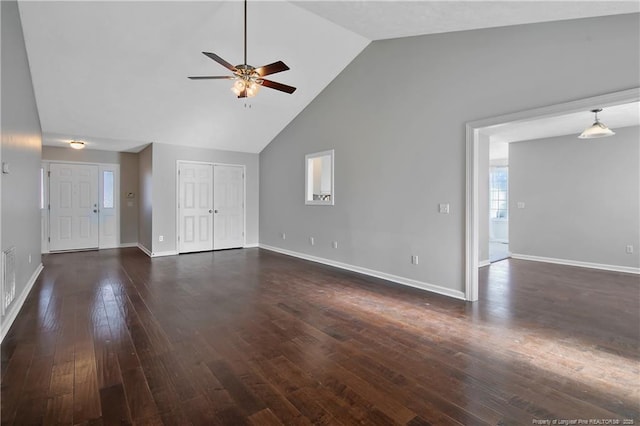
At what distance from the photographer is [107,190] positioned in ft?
25.9

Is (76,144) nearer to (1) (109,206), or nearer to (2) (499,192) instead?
(1) (109,206)

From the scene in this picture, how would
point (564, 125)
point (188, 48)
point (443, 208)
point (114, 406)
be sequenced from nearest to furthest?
point (114, 406), point (443, 208), point (188, 48), point (564, 125)

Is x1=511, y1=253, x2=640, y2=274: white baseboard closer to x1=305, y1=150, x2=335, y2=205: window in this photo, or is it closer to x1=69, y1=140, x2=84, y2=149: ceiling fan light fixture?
x1=305, y1=150, x2=335, y2=205: window

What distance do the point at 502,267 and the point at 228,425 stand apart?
5877 millimetres

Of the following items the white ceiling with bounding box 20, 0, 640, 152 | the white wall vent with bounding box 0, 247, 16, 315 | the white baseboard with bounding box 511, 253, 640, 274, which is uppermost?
the white ceiling with bounding box 20, 0, 640, 152

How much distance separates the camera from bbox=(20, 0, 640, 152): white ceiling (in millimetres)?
3383

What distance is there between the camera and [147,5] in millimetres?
3617

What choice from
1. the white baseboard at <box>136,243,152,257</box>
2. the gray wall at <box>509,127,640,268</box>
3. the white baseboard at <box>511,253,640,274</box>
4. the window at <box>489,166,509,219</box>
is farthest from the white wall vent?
the window at <box>489,166,509,219</box>

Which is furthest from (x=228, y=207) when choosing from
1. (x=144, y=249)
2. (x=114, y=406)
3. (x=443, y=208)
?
(x=114, y=406)

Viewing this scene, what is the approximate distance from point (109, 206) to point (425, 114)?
312 inches

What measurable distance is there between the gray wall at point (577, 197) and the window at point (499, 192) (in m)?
2.48

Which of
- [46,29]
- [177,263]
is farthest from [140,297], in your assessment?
[46,29]

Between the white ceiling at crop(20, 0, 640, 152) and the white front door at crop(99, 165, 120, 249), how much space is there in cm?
140

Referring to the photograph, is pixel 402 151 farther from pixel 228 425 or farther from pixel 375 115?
pixel 228 425
